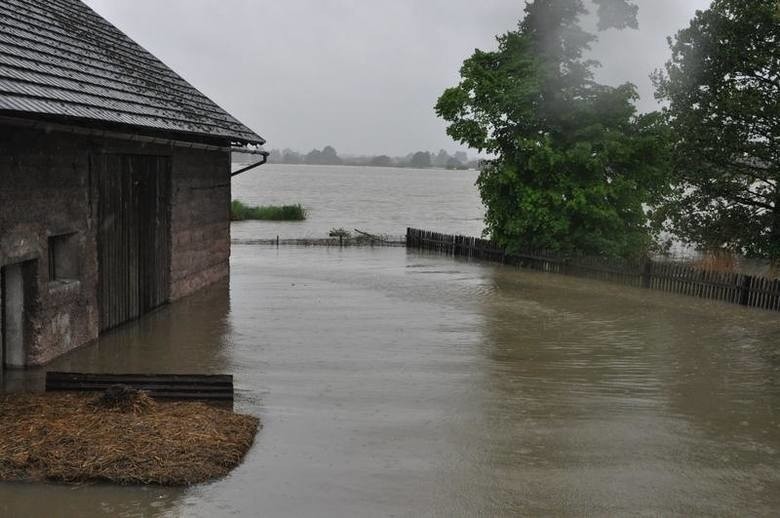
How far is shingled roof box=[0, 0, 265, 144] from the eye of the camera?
9594mm

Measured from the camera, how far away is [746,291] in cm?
1903

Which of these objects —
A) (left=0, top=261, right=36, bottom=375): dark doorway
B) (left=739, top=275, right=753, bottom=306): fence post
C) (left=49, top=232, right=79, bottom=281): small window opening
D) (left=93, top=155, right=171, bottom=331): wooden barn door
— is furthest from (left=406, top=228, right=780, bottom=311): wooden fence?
(left=0, top=261, right=36, bottom=375): dark doorway

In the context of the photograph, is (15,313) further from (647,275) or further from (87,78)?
(647,275)

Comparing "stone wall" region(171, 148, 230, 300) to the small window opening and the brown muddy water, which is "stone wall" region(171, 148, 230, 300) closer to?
the brown muddy water

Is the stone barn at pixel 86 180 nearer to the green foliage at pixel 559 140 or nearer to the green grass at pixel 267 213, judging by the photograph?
the green foliage at pixel 559 140

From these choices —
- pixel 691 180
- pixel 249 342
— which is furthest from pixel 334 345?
pixel 691 180

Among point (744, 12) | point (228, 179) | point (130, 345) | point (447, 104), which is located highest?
point (744, 12)

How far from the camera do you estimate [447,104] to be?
25.9m

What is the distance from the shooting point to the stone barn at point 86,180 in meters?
10.0

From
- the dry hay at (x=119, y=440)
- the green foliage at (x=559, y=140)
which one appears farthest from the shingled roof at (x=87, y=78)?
the green foliage at (x=559, y=140)

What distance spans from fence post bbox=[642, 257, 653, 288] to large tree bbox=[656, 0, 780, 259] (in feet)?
16.7

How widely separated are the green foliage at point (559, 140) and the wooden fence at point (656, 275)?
686 mm

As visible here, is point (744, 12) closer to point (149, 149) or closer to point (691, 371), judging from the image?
point (691, 371)

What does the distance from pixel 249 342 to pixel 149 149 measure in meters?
4.41
